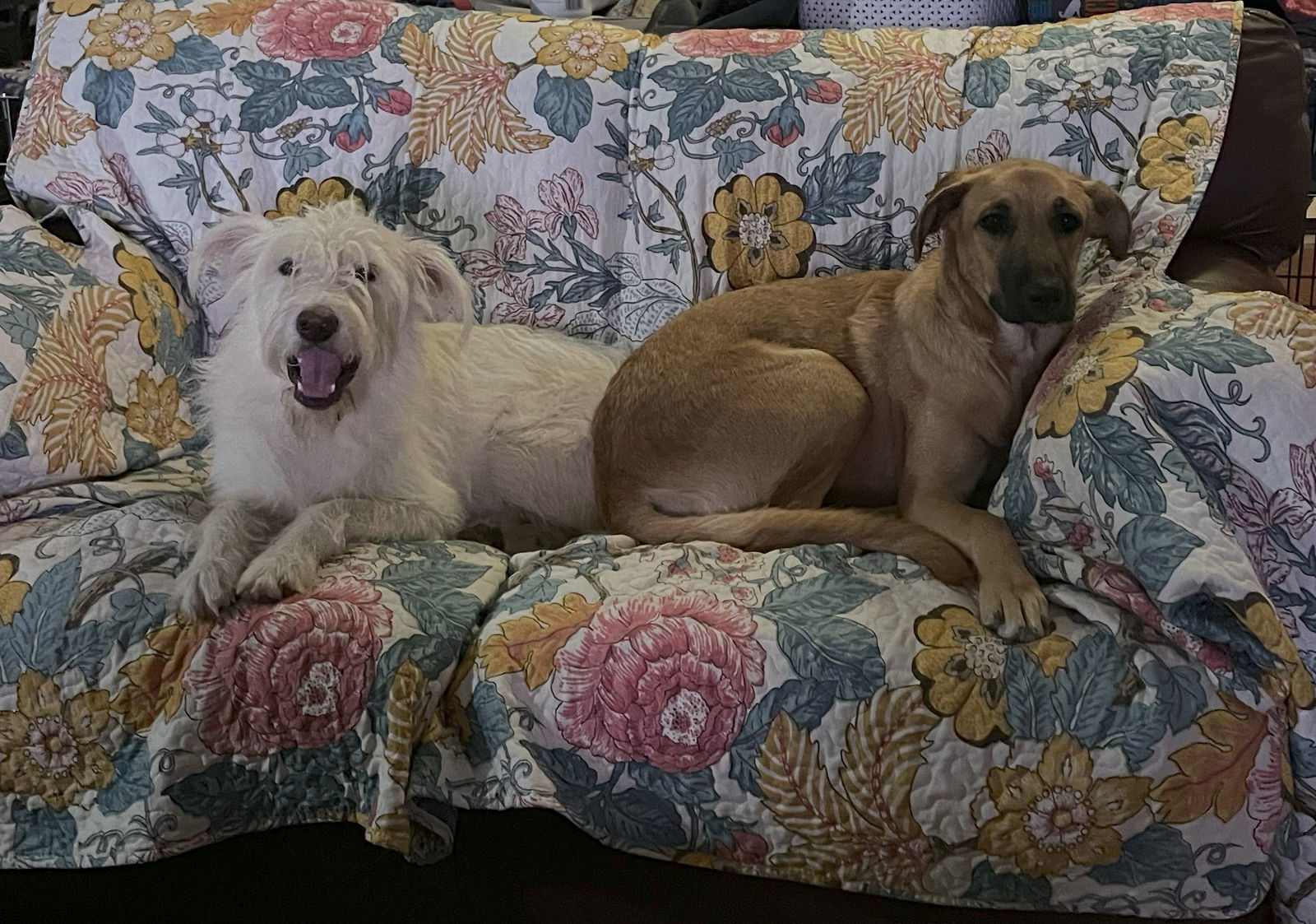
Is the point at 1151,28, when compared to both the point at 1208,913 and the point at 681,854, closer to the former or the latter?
the point at 1208,913

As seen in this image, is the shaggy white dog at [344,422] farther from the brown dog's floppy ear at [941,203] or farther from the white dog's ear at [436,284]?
the brown dog's floppy ear at [941,203]

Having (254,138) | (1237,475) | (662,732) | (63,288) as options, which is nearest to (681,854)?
(662,732)

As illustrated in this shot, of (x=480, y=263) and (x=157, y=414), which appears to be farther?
(x=480, y=263)

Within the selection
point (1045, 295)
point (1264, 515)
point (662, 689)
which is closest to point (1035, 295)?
point (1045, 295)

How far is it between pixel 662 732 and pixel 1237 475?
796mm

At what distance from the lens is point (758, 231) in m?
2.23

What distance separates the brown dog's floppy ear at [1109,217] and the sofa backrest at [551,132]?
0.30m

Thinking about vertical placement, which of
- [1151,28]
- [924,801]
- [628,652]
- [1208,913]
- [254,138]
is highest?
[1151,28]

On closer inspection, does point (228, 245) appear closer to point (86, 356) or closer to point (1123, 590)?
point (86, 356)

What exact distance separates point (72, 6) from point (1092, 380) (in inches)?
85.0

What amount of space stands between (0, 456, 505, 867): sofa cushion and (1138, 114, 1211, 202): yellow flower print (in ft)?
4.61

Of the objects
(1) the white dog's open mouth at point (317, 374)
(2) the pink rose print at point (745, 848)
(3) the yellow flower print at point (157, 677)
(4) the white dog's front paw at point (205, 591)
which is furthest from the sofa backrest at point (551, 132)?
(2) the pink rose print at point (745, 848)

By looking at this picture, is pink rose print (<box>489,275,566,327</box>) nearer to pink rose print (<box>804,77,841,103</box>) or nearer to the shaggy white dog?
the shaggy white dog

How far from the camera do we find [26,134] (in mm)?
2322
